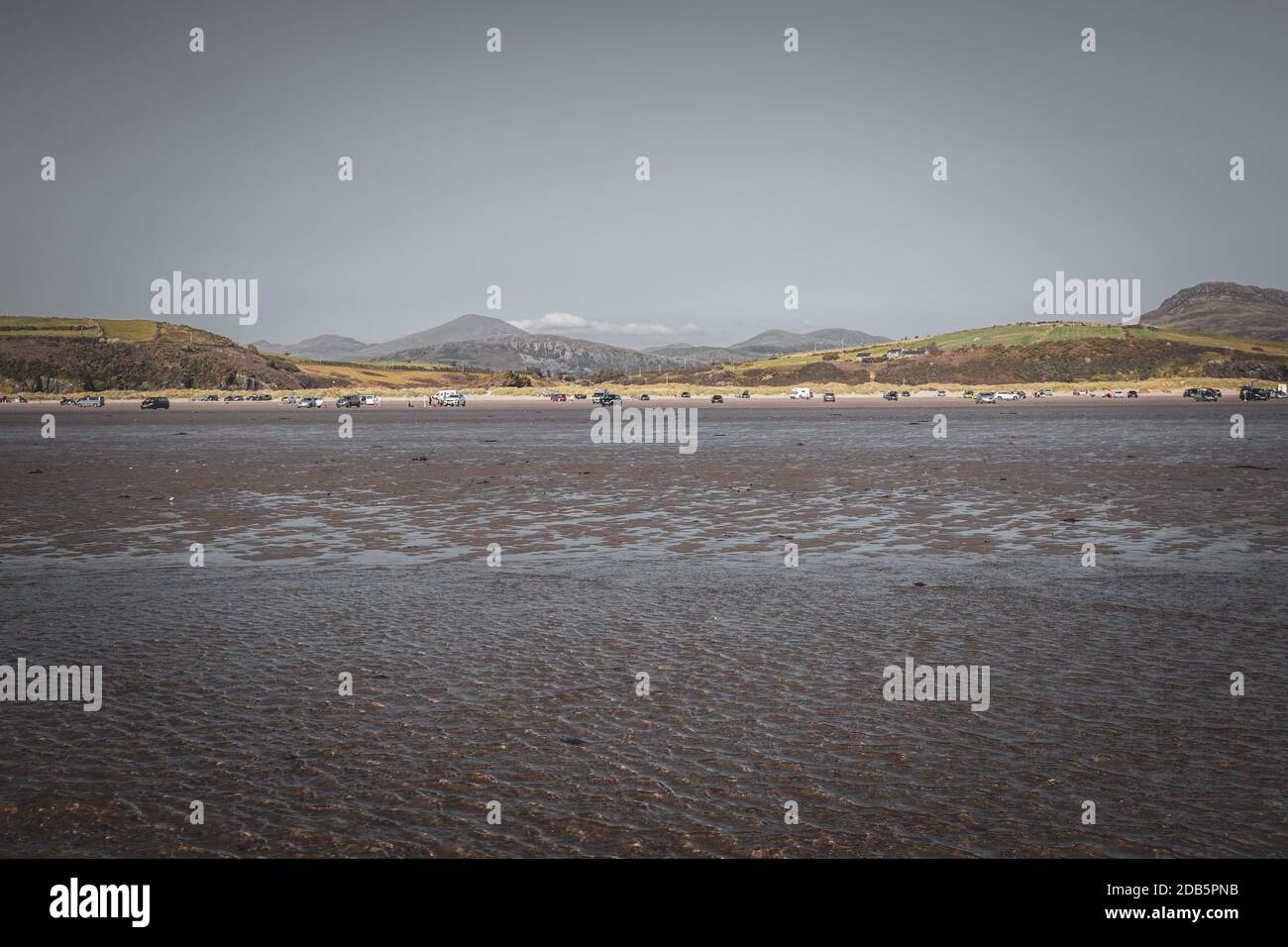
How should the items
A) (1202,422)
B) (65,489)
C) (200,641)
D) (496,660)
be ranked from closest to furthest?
(496,660)
(200,641)
(65,489)
(1202,422)

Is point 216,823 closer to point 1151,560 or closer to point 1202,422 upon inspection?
point 1151,560

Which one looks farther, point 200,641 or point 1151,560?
point 1151,560
